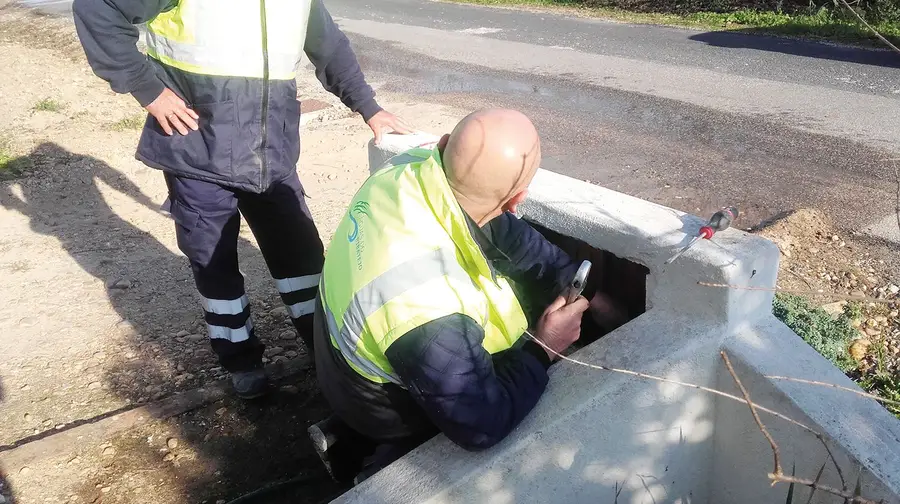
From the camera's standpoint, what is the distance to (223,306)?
127 inches

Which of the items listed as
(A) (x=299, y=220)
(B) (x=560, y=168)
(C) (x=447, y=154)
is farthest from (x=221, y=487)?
(B) (x=560, y=168)

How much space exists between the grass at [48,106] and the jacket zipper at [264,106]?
22.3 feet

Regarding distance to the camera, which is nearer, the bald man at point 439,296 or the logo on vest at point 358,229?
the bald man at point 439,296

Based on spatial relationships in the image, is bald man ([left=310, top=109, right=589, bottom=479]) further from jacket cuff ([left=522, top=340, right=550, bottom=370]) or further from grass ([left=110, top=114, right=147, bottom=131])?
grass ([left=110, top=114, right=147, bottom=131])

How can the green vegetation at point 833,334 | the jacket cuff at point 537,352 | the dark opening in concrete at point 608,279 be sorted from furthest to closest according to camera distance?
the green vegetation at point 833,334
the dark opening in concrete at point 608,279
the jacket cuff at point 537,352

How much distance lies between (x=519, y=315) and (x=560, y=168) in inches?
167

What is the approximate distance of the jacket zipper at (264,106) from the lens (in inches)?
109

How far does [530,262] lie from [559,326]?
0.91ft

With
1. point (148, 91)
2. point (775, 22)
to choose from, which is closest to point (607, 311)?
point (148, 91)

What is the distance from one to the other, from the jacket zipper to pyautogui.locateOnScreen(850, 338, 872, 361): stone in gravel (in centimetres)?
270

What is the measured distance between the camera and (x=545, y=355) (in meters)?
2.26

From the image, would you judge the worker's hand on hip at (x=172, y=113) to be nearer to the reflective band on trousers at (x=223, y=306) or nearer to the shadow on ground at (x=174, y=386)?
the reflective band on trousers at (x=223, y=306)

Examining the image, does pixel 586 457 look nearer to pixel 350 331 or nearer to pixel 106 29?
pixel 350 331

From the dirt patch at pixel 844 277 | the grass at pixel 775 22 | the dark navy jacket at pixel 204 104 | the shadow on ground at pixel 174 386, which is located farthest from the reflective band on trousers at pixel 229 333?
the grass at pixel 775 22
